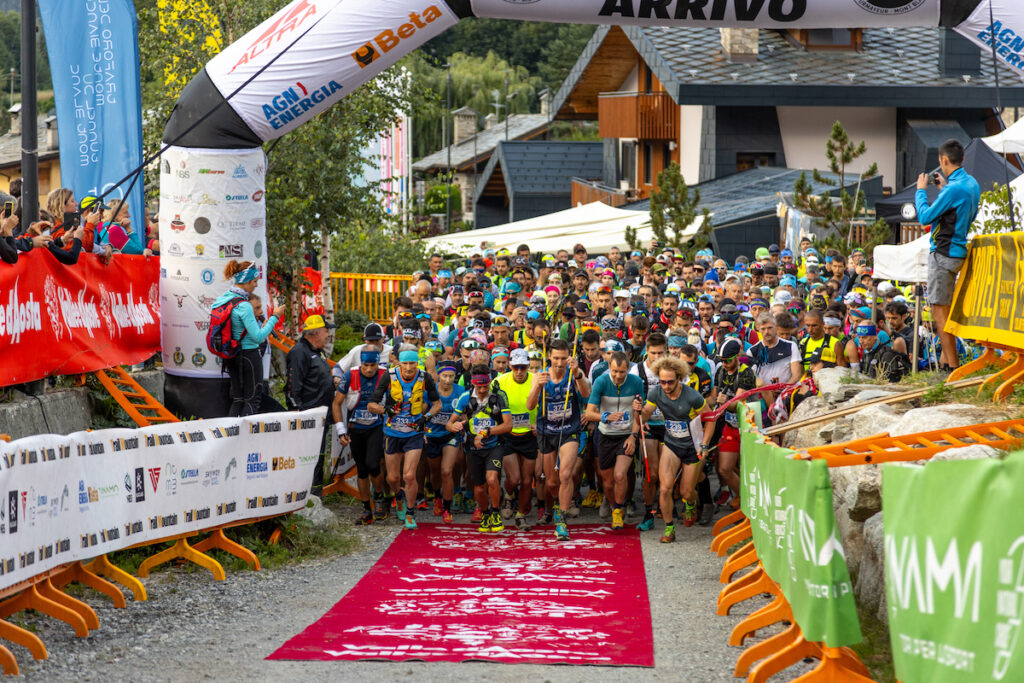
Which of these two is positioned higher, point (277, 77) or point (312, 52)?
point (312, 52)

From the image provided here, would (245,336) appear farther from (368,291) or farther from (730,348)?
(368,291)

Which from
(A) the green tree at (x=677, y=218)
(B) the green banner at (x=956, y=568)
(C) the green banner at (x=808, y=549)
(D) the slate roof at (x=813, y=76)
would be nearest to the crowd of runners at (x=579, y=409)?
(C) the green banner at (x=808, y=549)

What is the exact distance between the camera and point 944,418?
29.0ft

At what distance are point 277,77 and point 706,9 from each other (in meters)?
3.92

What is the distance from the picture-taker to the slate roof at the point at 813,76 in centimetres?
3328

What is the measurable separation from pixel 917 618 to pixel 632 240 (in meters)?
22.5

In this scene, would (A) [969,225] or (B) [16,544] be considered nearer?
(B) [16,544]

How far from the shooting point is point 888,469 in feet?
16.6

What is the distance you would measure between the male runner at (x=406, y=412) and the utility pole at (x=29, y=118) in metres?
3.63

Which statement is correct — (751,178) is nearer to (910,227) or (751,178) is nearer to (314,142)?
(910,227)

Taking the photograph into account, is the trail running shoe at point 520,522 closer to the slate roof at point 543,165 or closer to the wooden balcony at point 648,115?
the wooden balcony at point 648,115

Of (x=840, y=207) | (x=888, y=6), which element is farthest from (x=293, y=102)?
(x=840, y=207)

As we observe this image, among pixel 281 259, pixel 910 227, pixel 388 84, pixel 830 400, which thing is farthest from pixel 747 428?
pixel 910 227

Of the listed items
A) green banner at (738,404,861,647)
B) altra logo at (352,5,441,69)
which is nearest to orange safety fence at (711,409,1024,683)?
green banner at (738,404,861,647)
